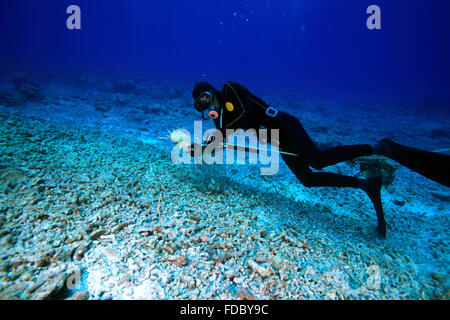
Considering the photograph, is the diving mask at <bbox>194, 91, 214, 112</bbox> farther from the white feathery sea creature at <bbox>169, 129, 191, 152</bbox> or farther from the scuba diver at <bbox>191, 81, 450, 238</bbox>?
the white feathery sea creature at <bbox>169, 129, 191, 152</bbox>

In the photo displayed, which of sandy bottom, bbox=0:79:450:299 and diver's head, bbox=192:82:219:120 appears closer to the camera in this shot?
sandy bottom, bbox=0:79:450:299

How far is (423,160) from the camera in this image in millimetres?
2479

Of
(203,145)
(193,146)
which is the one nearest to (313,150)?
(203,145)

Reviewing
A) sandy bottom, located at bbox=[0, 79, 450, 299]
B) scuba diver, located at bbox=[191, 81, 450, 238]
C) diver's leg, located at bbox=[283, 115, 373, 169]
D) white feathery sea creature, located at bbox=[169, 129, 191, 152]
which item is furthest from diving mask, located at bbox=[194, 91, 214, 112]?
sandy bottom, located at bbox=[0, 79, 450, 299]

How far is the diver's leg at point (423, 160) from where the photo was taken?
7.89 ft

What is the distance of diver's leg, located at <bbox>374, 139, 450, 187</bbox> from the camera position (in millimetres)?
2405

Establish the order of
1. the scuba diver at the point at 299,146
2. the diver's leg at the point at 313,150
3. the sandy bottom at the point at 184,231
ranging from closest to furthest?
1. the sandy bottom at the point at 184,231
2. the scuba diver at the point at 299,146
3. the diver's leg at the point at 313,150

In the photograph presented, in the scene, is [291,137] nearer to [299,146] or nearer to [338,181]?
[299,146]

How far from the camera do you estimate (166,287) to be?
1647mm

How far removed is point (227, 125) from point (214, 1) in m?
133

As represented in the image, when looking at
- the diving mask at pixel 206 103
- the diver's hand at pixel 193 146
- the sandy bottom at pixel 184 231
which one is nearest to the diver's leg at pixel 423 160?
the sandy bottom at pixel 184 231

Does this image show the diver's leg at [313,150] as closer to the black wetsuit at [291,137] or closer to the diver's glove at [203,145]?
the black wetsuit at [291,137]
